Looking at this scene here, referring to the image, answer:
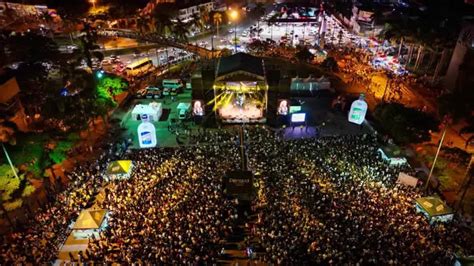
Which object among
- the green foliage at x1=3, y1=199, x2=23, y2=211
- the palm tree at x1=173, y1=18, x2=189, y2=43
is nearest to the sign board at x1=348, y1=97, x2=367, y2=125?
the green foliage at x1=3, y1=199, x2=23, y2=211

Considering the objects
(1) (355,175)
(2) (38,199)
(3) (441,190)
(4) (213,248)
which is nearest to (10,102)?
(2) (38,199)

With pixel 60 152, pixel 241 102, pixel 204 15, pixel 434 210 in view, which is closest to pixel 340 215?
pixel 434 210

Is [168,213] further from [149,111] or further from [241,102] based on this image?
[241,102]

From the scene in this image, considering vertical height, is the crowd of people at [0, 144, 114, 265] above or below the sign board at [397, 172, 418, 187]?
below

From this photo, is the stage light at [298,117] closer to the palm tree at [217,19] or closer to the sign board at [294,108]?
the sign board at [294,108]

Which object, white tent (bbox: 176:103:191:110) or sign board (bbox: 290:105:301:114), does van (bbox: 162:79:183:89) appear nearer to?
white tent (bbox: 176:103:191:110)

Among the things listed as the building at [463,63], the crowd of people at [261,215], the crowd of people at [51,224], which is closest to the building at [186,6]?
the building at [463,63]
